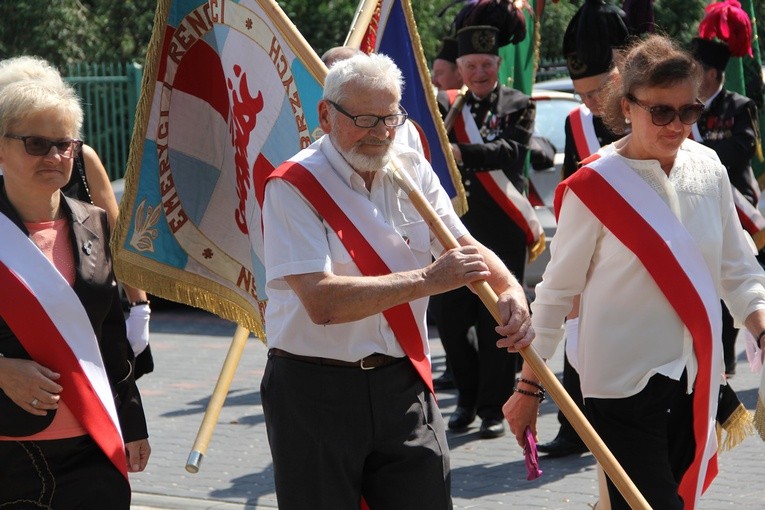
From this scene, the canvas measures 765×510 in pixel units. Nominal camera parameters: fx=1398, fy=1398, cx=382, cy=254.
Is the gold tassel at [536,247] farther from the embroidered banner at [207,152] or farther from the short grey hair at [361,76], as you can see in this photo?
the short grey hair at [361,76]

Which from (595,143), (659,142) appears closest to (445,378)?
(595,143)

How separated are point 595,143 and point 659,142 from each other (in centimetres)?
290

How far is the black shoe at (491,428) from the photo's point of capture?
24.2 ft

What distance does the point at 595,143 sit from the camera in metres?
7.08

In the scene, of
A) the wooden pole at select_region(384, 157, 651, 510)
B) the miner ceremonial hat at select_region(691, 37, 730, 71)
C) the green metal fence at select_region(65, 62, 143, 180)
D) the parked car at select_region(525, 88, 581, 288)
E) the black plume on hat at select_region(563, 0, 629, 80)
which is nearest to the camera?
the wooden pole at select_region(384, 157, 651, 510)

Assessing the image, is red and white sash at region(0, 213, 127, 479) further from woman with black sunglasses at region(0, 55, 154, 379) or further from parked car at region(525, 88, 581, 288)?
parked car at region(525, 88, 581, 288)

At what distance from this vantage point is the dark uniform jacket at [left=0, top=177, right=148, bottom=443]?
12.6 feet

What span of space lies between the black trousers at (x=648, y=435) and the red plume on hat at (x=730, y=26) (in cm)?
365

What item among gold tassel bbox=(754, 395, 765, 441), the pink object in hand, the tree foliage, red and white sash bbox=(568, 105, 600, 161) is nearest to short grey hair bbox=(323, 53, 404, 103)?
the pink object in hand

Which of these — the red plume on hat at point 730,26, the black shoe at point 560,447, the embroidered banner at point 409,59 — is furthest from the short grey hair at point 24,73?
the red plume on hat at point 730,26

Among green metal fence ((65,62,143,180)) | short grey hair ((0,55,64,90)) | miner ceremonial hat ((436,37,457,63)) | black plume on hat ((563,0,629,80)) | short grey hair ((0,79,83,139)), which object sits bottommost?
green metal fence ((65,62,143,180))

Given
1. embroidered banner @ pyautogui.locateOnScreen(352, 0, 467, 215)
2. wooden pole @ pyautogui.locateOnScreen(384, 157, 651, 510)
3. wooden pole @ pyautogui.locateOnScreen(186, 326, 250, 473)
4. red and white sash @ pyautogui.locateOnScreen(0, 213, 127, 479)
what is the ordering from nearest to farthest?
wooden pole @ pyautogui.locateOnScreen(384, 157, 651, 510)
red and white sash @ pyautogui.locateOnScreen(0, 213, 127, 479)
wooden pole @ pyautogui.locateOnScreen(186, 326, 250, 473)
embroidered banner @ pyautogui.locateOnScreen(352, 0, 467, 215)

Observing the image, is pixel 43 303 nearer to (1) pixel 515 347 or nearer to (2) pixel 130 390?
(2) pixel 130 390

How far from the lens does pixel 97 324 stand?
4.01m
